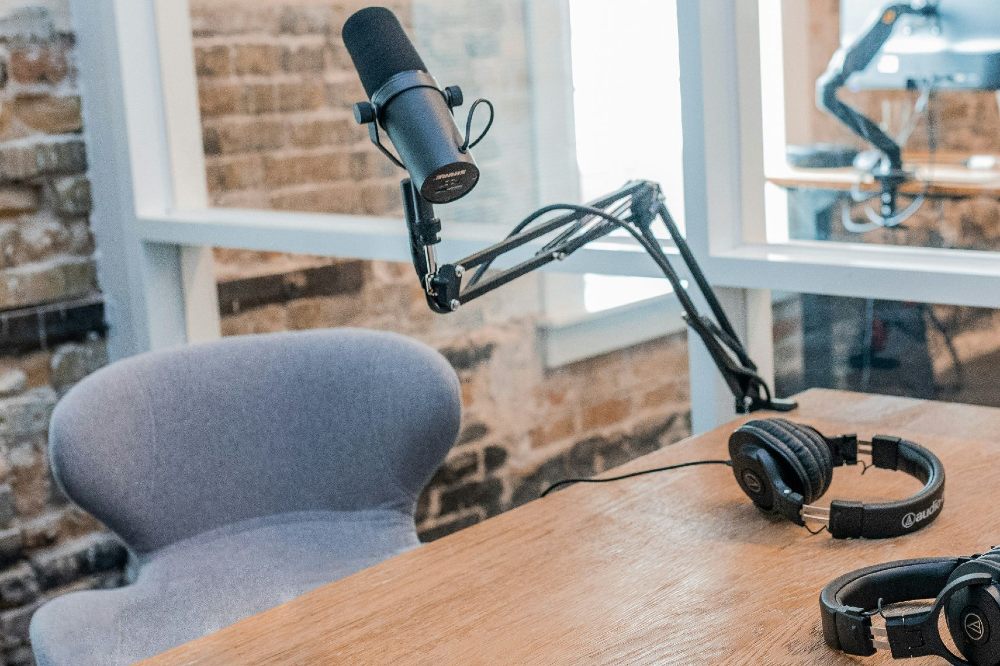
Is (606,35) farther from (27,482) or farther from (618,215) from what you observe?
(27,482)

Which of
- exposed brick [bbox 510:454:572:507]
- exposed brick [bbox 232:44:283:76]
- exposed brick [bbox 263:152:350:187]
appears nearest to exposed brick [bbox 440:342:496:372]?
exposed brick [bbox 510:454:572:507]

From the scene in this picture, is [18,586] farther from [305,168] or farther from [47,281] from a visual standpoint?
[305,168]

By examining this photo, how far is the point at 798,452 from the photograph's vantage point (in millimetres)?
1138

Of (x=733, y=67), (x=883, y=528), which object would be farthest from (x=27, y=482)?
(x=883, y=528)

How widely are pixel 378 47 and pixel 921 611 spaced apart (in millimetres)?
705

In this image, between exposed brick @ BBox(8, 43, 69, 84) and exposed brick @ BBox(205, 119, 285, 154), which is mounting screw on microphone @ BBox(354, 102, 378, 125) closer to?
exposed brick @ BBox(205, 119, 285, 154)

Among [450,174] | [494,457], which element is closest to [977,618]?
[450,174]

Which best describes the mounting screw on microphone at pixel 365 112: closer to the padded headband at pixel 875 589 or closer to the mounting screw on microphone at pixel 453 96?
the mounting screw on microphone at pixel 453 96

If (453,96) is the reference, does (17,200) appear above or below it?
below

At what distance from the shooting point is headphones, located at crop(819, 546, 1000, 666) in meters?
0.81

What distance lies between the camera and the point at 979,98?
1.51m

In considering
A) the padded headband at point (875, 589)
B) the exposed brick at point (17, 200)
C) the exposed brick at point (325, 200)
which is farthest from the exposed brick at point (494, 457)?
the padded headband at point (875, 589)

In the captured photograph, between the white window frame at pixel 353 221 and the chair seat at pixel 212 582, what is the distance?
49 centimetres

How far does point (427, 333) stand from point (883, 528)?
1.30 metres
